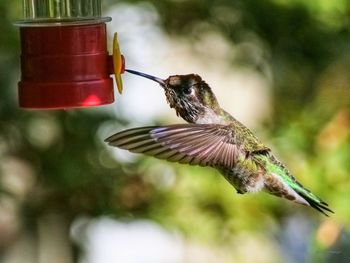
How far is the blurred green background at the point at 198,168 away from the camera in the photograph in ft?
15.6

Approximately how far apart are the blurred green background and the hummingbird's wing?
183cm

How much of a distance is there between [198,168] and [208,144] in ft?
6.91

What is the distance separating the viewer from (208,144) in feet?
9.38

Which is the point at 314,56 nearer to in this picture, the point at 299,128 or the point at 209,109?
the point at 299,128

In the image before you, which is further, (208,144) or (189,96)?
(189,96)

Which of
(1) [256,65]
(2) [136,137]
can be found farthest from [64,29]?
(1) [256,65]

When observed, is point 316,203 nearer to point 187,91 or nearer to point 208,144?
point 208,144

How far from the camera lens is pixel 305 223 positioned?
530 centimetres

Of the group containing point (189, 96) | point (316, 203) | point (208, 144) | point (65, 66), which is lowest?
point (316, 203)

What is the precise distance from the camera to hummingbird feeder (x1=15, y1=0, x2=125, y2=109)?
2.84m

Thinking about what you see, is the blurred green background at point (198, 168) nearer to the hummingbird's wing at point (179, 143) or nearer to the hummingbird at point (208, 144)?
the hummingbird at point (208, 144)

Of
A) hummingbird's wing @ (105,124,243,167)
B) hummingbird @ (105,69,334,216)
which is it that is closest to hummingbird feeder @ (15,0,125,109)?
hummingbird @ (105,69,334,216)

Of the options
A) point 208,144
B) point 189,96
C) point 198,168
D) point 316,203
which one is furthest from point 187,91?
point 198,168

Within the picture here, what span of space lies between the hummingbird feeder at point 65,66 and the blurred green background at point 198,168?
6.28ft
